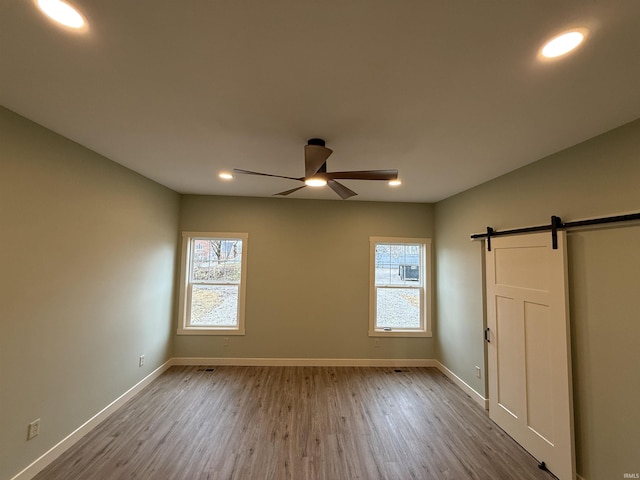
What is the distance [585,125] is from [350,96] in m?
1.71

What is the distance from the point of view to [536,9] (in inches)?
41.9

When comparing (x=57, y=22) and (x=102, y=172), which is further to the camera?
(x=102, y=172)

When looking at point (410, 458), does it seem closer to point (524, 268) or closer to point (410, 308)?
point (524, 268)

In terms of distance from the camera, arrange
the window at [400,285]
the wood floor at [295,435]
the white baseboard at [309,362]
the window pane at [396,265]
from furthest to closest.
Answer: the window pane at [396,265] → the window at [400,285] → the white baseboard at [309,362] → the wood floor at [295,435]

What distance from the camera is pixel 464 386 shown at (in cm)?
374

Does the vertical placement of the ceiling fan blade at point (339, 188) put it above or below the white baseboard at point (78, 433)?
above

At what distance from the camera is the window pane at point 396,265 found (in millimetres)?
4773

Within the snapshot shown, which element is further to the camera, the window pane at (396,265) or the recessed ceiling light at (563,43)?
the window pane at (396,265)

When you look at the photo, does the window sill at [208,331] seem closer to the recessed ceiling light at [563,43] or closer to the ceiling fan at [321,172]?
the ceiling fan at [321,172]

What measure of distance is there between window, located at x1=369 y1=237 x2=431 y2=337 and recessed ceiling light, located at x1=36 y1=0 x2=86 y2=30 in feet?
13.4

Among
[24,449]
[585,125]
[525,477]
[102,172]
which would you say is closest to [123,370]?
[24,449]

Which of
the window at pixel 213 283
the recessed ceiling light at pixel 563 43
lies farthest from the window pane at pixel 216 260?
the recessed ceiling light at pixel 563 43

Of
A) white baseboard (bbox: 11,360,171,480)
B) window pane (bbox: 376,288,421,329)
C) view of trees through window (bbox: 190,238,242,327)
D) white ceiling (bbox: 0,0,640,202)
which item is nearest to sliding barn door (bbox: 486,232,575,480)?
white ceiling (bbox: 0,0,640,202)

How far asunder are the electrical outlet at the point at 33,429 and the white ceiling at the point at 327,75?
2.32 m
